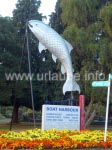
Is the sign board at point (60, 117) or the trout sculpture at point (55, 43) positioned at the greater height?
the trout sculpture at point (55, 43)

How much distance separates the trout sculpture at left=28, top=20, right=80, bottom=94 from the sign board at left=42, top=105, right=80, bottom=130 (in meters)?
2.27

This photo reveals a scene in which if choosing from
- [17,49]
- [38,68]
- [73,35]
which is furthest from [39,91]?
[73,35]

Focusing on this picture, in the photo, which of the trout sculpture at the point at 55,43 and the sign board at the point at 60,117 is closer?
the sign board at the point at 60,117

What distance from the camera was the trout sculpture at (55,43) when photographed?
1700 centimetres

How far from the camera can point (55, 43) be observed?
17.4 metres

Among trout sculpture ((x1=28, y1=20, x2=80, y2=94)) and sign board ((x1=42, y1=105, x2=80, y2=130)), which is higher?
trout sculpture ((x1=28, y1=20, x2=80, y2=94))

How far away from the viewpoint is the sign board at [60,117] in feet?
45.5

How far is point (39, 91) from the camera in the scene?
39312 millimetres

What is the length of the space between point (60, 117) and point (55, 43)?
4.25 m

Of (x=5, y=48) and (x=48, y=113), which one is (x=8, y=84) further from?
(x=48, y=113)

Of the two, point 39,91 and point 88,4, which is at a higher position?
point 88,4

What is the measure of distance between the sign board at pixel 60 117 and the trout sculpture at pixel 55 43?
2.27 meters

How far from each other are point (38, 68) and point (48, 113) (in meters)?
26.1

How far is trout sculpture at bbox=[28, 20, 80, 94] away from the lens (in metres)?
17.0
